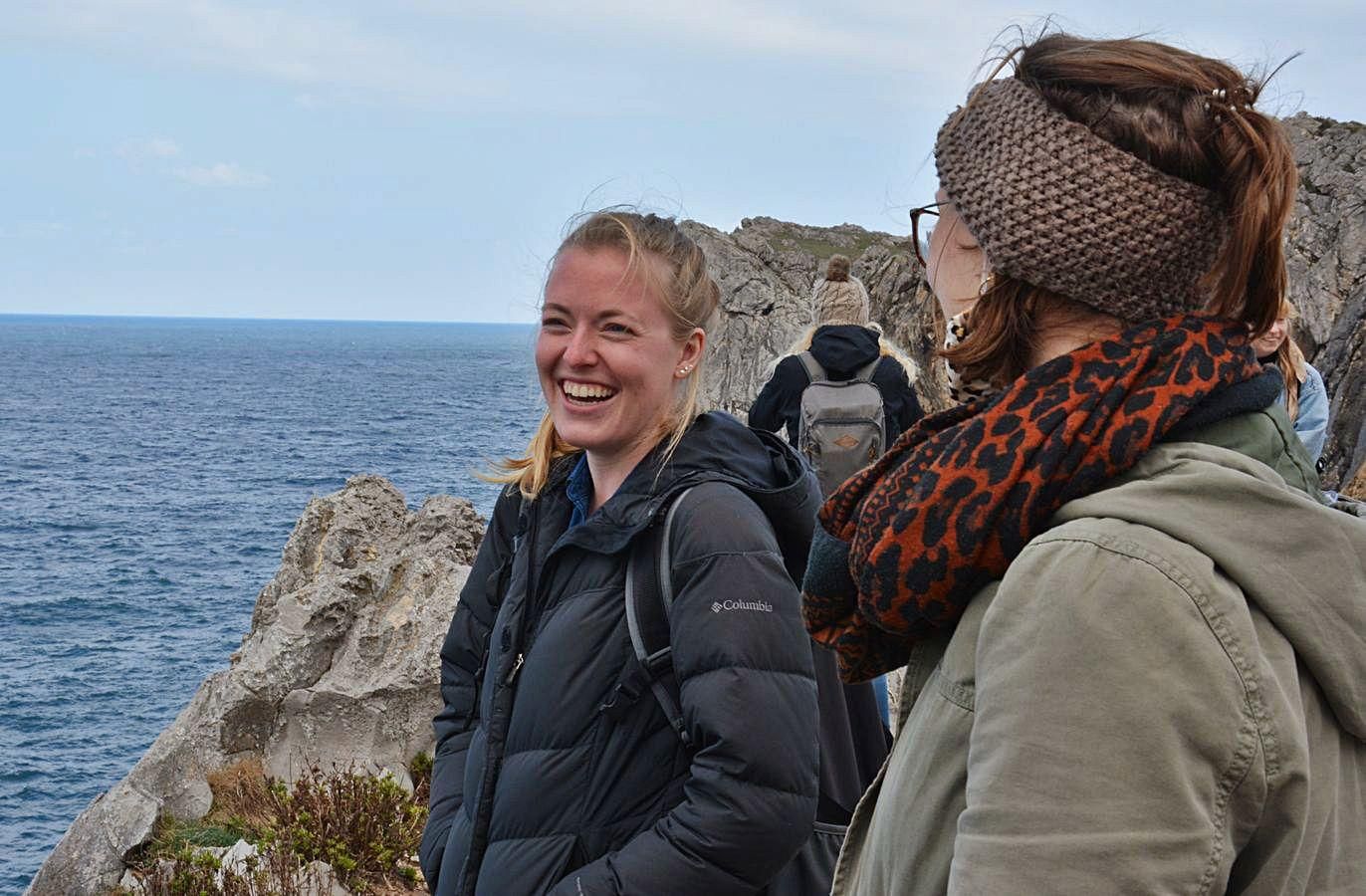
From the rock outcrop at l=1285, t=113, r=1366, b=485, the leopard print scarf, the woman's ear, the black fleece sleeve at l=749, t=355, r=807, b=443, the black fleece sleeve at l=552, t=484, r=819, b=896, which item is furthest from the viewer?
the rock outcrop at l=1285, t=113, r=1366, b=485

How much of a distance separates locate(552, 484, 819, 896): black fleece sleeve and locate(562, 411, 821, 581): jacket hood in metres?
0.16

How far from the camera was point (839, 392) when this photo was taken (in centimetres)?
723

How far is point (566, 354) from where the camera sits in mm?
3318

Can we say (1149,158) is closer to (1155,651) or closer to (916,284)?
(1155,651)

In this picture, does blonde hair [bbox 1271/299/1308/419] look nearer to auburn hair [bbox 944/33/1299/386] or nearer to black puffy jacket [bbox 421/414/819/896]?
black puffy jacket [bbox 421/414/819/896]

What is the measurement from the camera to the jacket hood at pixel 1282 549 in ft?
4.81

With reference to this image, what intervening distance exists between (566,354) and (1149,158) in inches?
74.5

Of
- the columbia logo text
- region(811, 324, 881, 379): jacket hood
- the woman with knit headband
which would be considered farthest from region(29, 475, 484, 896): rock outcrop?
the woman with knit headband

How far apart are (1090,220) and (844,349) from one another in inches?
222

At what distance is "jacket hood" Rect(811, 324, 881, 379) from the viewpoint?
7320 mm

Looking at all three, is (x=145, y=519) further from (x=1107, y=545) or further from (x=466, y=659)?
(x=1107, y=545)

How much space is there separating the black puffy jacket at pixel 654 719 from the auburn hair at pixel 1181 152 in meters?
1.25

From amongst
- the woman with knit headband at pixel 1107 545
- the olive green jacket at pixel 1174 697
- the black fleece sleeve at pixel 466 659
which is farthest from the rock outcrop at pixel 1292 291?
the black fleece sleeve at pixel 466 659

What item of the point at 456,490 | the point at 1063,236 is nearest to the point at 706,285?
the point at 1063,236
